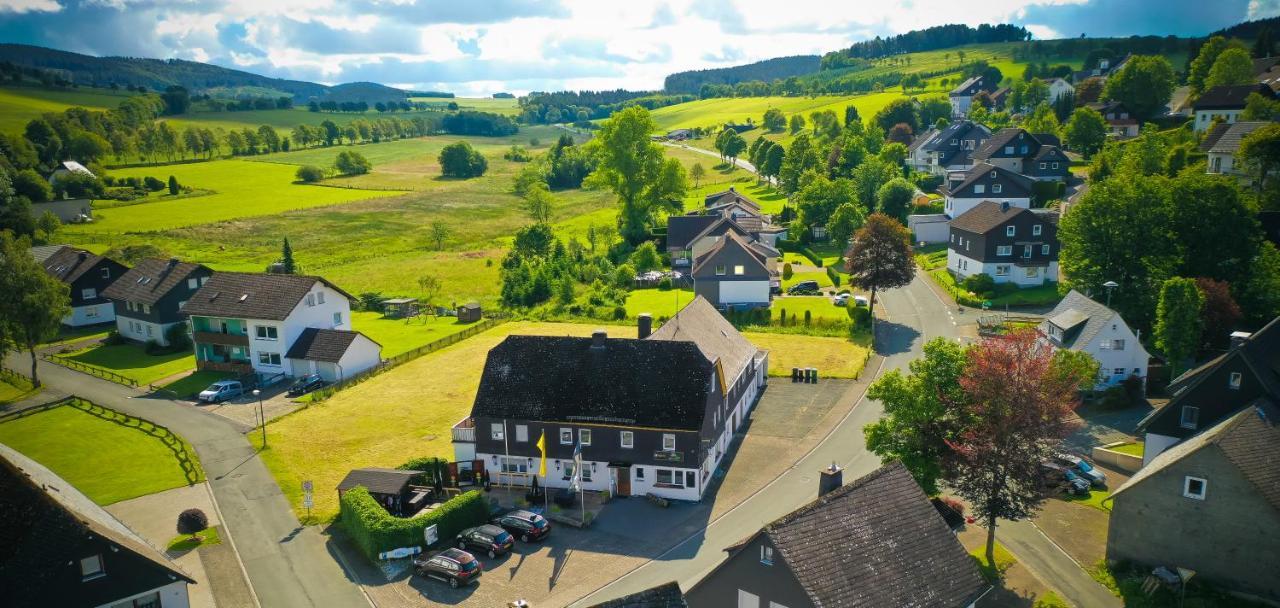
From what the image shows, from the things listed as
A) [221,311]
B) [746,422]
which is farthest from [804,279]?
[221,311]

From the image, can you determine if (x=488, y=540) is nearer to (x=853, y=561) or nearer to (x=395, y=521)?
(x=395, y=521)

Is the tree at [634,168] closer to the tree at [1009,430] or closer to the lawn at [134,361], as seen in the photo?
the lawn at [134,361]

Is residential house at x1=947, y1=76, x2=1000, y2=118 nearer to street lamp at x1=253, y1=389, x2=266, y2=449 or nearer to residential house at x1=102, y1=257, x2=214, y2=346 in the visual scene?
residential house at x1=102, y1=257, x2=214, y2=346

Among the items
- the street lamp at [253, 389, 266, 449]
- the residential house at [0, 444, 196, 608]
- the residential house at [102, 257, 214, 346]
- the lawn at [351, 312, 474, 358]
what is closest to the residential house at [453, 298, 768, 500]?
the street lamp at [253, 389, 266, 449]

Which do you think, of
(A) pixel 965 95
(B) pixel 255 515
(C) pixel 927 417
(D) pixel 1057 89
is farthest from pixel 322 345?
(A) pixel 965 95

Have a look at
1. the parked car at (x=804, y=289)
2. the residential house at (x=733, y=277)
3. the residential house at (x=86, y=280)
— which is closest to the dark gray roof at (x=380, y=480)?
the residential house at (x=733, y=277)
